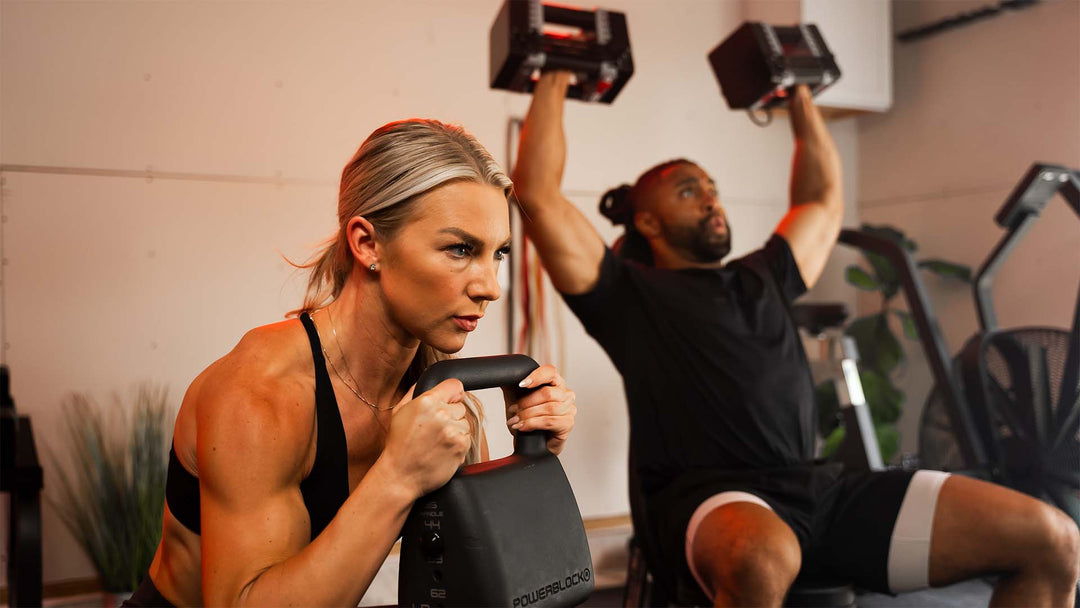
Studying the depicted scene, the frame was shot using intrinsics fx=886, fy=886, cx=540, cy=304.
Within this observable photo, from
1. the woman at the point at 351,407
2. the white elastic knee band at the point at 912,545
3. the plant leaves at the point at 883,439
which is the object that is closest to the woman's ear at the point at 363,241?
the woman at the point at 351,407

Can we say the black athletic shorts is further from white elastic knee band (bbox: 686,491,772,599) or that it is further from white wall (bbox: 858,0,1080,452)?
white wall (bbox: 858,0,1080,452)

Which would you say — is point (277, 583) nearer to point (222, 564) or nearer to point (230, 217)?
point (222, 564)

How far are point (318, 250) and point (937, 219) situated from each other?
2915mm

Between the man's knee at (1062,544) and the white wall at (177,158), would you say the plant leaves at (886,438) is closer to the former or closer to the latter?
the man's knee at (1062,544)

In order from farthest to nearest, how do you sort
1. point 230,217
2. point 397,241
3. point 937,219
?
point 937,219 < point 230,217 < point 397,241

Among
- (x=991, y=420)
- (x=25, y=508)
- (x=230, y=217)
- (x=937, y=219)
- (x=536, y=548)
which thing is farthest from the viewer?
(x=937, y=219)

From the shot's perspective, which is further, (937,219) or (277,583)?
(937,219)

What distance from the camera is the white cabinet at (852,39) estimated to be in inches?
127

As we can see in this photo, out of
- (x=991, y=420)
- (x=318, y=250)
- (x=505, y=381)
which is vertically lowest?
(x=991, y=420)

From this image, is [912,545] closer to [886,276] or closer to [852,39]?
[886,276]

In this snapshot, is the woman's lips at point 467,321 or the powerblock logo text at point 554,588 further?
the woman's lips at point 467,321

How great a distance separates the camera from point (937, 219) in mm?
3387

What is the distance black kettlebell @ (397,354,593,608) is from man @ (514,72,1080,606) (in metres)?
0.86

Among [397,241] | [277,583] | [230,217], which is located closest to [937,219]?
[230,217]
